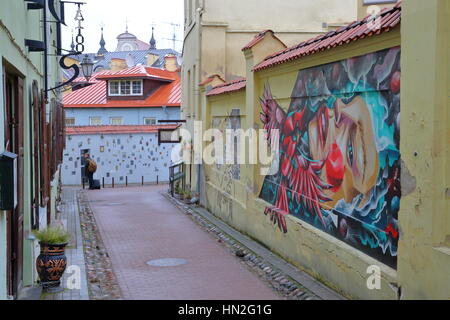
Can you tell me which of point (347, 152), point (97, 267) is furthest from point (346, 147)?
point (97, 267)

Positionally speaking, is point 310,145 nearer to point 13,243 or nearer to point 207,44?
point 13,243

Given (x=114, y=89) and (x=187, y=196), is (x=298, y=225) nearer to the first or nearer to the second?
(x=187, y=196)

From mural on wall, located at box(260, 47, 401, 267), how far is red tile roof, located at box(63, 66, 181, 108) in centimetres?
2720

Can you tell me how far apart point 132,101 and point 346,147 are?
102 ft

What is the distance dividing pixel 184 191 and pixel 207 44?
17.4 feet

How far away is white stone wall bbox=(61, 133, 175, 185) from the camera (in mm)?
30359

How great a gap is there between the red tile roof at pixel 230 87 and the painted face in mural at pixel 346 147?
4.93 m

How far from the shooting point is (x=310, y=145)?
1038 cm

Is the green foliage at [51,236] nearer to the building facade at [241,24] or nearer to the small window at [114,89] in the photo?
the building facade at [241,24]

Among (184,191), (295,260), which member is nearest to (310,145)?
(295,260)

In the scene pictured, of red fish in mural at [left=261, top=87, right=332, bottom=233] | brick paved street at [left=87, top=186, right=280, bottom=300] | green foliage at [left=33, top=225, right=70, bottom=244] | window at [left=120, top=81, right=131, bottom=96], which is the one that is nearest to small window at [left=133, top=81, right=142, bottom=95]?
window at [left=120, top=81, right=131, bottom=96]

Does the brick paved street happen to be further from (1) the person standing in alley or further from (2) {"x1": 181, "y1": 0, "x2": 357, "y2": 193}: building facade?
(1) the person standing in alley

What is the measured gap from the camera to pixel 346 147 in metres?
8.95

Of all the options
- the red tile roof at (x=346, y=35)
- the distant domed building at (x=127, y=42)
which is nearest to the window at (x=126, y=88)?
the red tile roof at (x=346, y=35)
